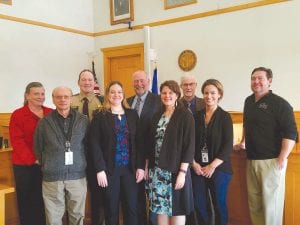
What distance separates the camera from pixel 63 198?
247cm

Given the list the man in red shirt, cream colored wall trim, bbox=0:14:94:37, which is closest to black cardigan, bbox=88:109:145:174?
the man in red shirt

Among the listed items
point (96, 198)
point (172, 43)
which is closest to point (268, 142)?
point (96, 198)

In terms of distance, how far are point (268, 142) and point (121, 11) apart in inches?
185

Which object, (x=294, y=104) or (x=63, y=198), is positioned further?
(x=294, y=104)

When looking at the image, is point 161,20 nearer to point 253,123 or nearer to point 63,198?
point 253,123

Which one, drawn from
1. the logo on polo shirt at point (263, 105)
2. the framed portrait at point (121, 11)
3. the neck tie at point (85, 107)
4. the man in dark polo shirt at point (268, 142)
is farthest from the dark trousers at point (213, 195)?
the framed portrait at point (121, 11)

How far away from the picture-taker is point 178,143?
231 centimetres

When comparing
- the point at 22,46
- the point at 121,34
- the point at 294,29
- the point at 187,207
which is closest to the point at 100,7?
the point at 121,34

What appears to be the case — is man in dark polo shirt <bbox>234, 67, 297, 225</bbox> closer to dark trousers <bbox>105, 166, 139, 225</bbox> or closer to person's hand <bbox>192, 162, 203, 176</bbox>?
person's hand <bbox>192, 162, 203, 176</bbox>

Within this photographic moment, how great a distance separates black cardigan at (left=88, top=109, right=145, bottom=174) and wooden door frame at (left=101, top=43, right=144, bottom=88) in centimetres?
382

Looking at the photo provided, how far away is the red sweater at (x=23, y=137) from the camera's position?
2676 millimetres

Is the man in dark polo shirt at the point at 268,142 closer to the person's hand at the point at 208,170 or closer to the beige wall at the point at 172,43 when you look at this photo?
the person's hand at the point at 208,170

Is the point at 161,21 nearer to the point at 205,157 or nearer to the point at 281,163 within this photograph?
the point at 205,157

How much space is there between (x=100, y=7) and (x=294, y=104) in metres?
4.08
